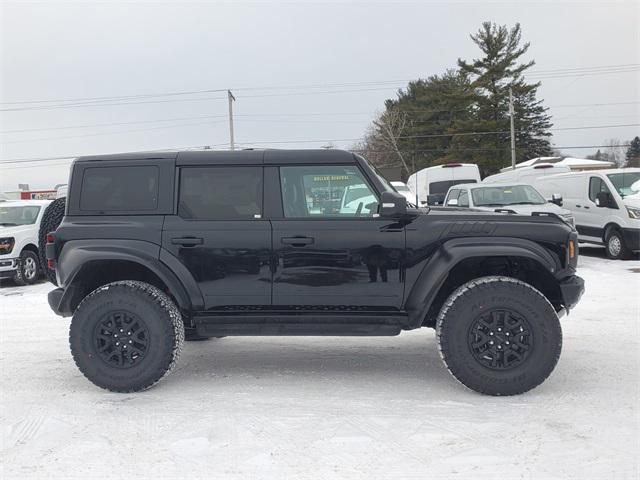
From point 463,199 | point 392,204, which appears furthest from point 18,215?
point 392,204

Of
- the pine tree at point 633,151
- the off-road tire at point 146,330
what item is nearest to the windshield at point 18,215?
the off-road tire at point 146,330

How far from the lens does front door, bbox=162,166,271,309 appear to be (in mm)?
4359

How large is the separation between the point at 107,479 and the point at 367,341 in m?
3.28

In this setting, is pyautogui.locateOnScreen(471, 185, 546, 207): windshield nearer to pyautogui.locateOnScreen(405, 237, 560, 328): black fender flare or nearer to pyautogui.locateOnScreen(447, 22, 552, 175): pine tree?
pyautogui.locateOnScreen(405, 237, 560, 328): black fender flare

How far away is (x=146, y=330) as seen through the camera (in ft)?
14.3

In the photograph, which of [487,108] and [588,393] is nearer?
[588,393]

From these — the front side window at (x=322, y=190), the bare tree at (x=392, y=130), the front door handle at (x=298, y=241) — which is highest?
the bare tree at (x=392, y=130)

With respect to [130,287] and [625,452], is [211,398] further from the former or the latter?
[625,452]

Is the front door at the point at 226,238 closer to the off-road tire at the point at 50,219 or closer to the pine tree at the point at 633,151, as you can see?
the off-road tire at the point at 50,219

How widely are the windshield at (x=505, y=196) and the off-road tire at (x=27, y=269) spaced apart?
9.44 meters

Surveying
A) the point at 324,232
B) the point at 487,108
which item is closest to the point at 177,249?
the point at 324,232

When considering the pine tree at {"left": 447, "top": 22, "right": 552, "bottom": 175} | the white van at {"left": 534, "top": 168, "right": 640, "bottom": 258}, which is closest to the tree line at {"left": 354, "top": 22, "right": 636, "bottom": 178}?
the pine tree at {"left": 447, "top": 22, "right": 552, "bottom": 175}

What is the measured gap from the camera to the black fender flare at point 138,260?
4355mm

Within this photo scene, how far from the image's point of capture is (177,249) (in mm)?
4387
